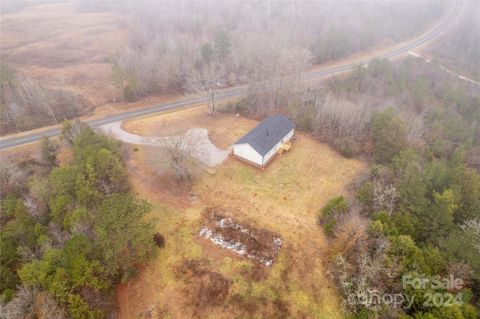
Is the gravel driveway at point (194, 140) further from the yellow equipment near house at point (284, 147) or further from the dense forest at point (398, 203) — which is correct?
the dense forest at point (398, 203)

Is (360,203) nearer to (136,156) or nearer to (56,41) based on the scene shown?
(136,156)

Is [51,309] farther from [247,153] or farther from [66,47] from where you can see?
[66,47]

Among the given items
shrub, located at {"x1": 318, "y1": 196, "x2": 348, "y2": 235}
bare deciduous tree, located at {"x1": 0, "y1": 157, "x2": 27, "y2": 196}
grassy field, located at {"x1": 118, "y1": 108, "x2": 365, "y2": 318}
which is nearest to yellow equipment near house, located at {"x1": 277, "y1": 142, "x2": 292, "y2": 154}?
grassy field, located at {"x1": 118, "y1": 108, "x2": 365, "y2": 318}

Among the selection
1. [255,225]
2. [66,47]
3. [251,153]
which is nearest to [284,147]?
[251,153]

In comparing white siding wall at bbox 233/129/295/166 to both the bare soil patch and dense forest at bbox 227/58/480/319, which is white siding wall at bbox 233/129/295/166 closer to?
the bare soil patch

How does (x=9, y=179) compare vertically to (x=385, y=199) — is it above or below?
below

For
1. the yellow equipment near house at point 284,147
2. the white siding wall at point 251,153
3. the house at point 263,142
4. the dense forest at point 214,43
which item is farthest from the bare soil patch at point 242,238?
the dense forest at point 214,43

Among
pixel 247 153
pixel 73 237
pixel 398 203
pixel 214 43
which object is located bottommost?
pixel 247 153
